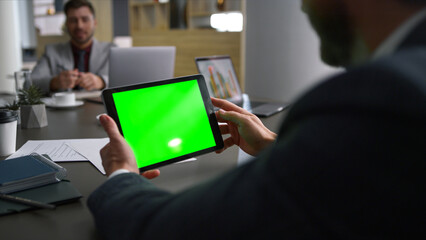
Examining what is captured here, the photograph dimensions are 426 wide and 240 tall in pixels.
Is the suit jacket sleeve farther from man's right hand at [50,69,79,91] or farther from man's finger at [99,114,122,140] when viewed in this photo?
man's right hand at [50,69,79,91]

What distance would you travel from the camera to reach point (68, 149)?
1.22 m

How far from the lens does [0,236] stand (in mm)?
686

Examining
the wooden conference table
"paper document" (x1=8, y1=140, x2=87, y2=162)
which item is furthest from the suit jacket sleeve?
"paper document" (x1=8, y1=140, x2=87, y2=162)

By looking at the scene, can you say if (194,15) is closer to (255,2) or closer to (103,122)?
(255,2)

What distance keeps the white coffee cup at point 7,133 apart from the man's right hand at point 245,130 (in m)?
0.61

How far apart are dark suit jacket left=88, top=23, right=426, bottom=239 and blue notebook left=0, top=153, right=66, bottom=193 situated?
569 mm

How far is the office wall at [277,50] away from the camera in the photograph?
374cm

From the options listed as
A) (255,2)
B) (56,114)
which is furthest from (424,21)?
(255,2)

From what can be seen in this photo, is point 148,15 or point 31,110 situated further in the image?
point 148,15

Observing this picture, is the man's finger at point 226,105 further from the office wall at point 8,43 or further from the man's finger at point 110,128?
the office wall at point 8,43

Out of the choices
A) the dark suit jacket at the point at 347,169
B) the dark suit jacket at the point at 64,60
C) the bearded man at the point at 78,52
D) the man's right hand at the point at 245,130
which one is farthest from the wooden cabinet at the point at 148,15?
the dark suit jacket at the point at 347,169

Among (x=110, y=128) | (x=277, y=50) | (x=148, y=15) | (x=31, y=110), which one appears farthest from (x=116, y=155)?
(x=148, y=15)

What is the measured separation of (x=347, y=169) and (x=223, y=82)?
1.78 metres

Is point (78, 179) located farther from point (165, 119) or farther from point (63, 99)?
point (63, 99)
